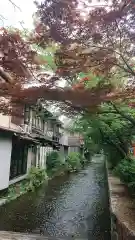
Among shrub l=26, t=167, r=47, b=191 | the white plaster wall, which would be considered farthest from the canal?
shrub l=26, t=167, r=47, b=191

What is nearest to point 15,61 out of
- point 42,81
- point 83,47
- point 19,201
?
point 42,81

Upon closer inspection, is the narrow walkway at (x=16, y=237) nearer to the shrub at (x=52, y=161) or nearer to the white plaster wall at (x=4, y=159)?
the white plaster wall at (x=4, y=159)

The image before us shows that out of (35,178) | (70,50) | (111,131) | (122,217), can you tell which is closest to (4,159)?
A: (35,178)

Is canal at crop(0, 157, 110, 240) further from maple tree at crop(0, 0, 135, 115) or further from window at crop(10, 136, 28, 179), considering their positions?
maple tree at crop(0, 0, 135, 115)

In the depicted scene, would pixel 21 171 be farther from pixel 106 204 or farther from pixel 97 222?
pixel 97 222

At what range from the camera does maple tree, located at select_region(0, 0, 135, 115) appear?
12.4 ft

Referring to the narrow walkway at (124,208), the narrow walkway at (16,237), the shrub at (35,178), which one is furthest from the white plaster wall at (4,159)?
the narrow walkway at (124,208)

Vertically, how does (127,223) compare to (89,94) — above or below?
below

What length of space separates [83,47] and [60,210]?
6804mm

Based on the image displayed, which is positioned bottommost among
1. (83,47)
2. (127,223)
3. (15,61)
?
(127,223)

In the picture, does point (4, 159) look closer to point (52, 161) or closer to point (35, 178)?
point (35, 178)

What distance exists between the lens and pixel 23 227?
627cm

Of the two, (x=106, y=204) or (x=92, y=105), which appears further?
(x=106, y=204)

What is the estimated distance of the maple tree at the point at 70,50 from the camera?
377cm
